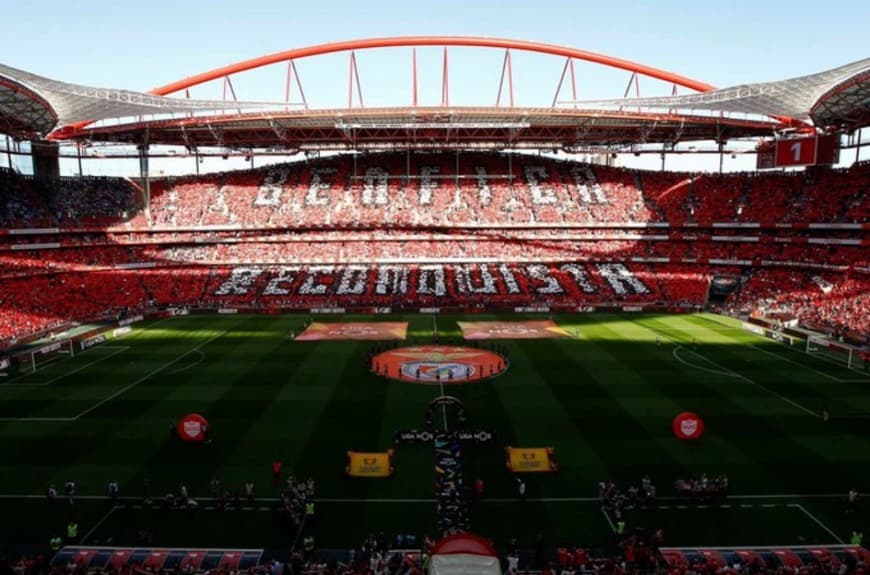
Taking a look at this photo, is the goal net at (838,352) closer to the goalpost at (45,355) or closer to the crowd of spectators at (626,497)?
the crowd of spectators at (626,497)

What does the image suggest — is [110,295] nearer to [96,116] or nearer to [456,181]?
[96,116]

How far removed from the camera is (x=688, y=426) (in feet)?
83.9

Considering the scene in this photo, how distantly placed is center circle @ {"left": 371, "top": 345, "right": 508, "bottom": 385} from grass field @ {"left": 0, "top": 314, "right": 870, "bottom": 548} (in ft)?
3.73

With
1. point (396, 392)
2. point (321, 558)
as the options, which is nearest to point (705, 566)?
point (321, 558)

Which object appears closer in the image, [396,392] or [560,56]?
[396,392]

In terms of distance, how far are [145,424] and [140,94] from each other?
29245 mm

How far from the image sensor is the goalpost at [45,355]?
126 feet

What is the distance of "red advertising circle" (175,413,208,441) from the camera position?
25594mm

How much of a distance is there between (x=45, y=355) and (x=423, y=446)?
29931mm

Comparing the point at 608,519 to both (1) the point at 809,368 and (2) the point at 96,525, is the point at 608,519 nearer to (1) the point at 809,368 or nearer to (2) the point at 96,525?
(2) the point at 96,525

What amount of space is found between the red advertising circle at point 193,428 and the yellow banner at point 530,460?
510 inches

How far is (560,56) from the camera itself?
63.8 metres

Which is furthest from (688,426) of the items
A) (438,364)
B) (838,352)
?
(838,352)

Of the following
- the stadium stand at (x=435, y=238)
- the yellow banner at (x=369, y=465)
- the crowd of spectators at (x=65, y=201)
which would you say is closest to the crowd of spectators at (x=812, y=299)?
the stadium stand at (x=435, y=238)
